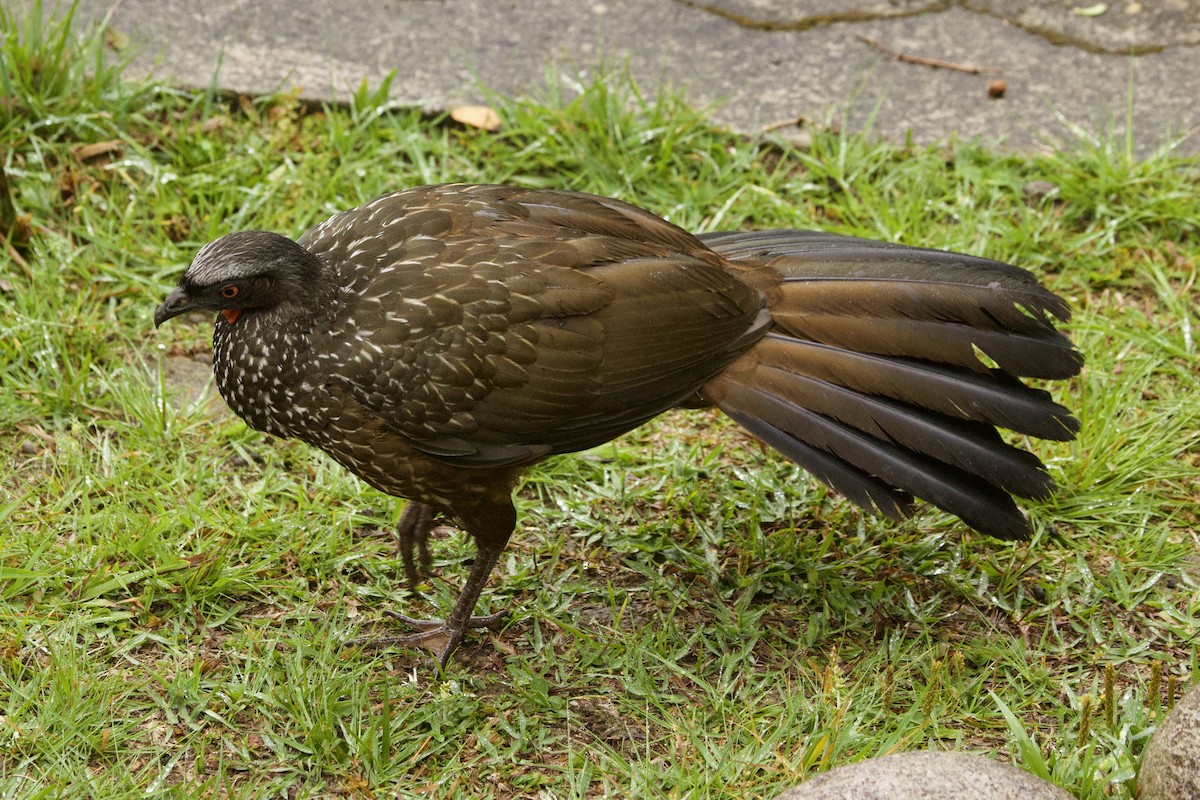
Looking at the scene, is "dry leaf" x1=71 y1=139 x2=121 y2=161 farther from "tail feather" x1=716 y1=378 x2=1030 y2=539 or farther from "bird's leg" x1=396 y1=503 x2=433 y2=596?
"tail feather" x1=716 y1=378 x2=1030 y2=539

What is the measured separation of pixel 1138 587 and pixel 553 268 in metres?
2.14

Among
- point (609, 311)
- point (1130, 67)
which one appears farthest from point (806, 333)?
point (1130, 67)

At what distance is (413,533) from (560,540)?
0.57 metres

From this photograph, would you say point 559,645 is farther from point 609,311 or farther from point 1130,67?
point 1130,67

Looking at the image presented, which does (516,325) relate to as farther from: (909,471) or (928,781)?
(928,781)

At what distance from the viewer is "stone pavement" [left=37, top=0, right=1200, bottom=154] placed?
5.78 meters

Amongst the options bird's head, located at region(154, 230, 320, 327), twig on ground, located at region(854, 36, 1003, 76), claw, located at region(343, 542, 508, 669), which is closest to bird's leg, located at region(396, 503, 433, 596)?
claw, located at region(343, 542, 508, 669)

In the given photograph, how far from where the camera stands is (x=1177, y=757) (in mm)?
3008

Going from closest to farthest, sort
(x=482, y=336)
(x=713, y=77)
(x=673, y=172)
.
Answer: (x=482, y=336) < (x=673, y=172) < (x=713, y=77)

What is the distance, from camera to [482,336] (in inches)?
140

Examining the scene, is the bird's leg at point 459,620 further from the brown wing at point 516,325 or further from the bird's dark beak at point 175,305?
the bird's dark beak at point 175,305

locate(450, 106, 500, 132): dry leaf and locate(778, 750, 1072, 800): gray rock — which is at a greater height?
locate(450, 106, 500, 132): dry leaf

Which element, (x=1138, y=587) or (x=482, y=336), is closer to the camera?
(x=482, y=336)

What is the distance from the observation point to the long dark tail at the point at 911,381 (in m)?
3.62
